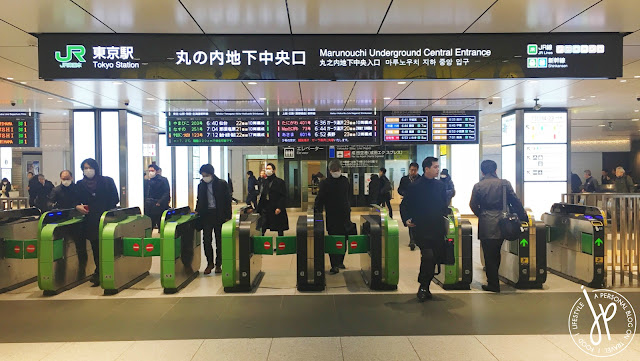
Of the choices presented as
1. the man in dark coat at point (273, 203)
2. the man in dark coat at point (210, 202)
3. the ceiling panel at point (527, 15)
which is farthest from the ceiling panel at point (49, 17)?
the ceiling panel at point (527, 15)

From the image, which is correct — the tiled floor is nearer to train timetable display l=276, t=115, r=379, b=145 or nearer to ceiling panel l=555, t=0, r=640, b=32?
ceiling panel l=555, t=0, r=640, b=32

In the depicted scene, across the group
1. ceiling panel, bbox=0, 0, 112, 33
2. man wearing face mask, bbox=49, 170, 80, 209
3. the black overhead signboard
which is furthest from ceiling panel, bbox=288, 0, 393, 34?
man wearing face mask, bbox=49, 170, 80, 209

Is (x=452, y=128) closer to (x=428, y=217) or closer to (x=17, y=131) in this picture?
(x=428, y=217)

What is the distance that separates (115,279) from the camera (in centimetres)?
566

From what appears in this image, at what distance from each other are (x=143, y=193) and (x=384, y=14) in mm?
8530

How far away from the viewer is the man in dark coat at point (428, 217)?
16.5 ft

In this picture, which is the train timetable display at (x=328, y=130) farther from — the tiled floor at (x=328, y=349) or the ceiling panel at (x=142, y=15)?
the tiled floor at (x=328, y=349)

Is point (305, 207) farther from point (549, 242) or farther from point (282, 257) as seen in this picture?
point (549, 242)

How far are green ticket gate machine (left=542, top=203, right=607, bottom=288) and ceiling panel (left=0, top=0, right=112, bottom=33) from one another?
6.13m

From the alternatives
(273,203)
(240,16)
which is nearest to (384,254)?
(273,203)

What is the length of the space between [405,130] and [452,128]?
103 cm

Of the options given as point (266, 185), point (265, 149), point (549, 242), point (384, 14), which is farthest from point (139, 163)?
point (265, 149)

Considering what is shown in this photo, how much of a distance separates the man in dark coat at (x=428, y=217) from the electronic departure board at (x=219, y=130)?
5.18 metres

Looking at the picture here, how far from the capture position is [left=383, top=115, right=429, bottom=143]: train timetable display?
380 inches
